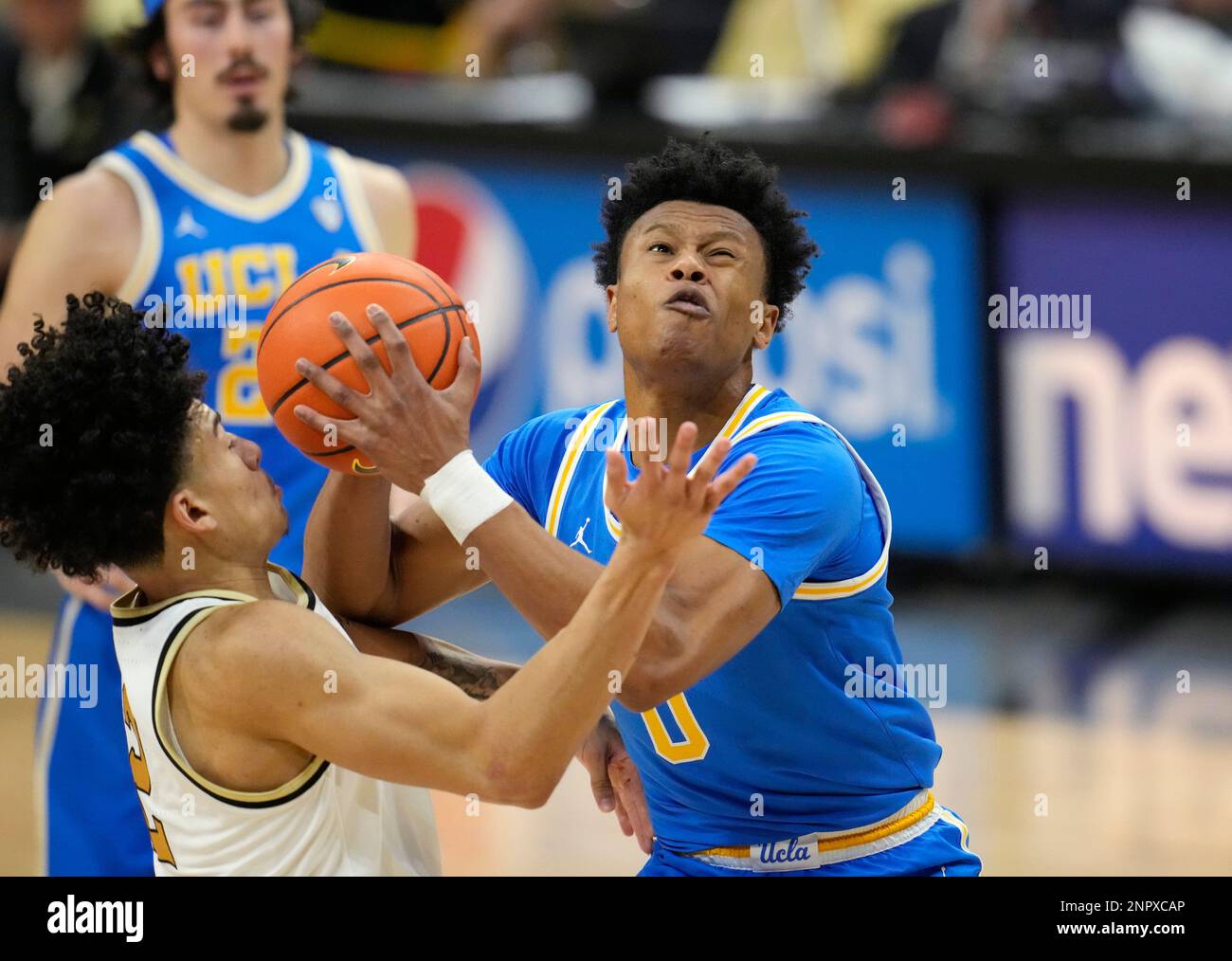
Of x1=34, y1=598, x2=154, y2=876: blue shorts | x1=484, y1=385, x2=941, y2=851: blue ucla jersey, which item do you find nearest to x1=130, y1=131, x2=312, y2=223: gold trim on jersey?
x1=34, y1=598, x2=154, y2=876: blue shorts

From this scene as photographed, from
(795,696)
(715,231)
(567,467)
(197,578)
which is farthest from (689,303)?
(197,578)

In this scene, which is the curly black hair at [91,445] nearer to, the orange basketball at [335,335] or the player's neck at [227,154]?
the orange basketball at [335,335]

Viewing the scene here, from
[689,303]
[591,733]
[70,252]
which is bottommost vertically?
[591,733]

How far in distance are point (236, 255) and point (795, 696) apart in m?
2.24

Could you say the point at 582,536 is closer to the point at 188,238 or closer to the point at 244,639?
the point at 244,639

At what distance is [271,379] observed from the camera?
3.36m

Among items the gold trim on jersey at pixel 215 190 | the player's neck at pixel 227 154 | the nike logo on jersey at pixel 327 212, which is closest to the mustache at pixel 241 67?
the player's neck at pixel 227 154

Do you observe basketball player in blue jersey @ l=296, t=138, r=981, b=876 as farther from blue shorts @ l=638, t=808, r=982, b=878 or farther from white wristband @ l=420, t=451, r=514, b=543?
white wristband @ l=420, t=451, r=514, b=543

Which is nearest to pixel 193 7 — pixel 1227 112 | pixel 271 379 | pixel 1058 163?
pixel 271 379

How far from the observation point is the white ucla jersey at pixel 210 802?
3068 mm

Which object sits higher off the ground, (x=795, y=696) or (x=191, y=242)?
(x=191, y=242)

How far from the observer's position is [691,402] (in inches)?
140

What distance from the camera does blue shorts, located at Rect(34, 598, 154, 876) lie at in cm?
451

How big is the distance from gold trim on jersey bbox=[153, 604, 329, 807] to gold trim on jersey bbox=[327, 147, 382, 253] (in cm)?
222
